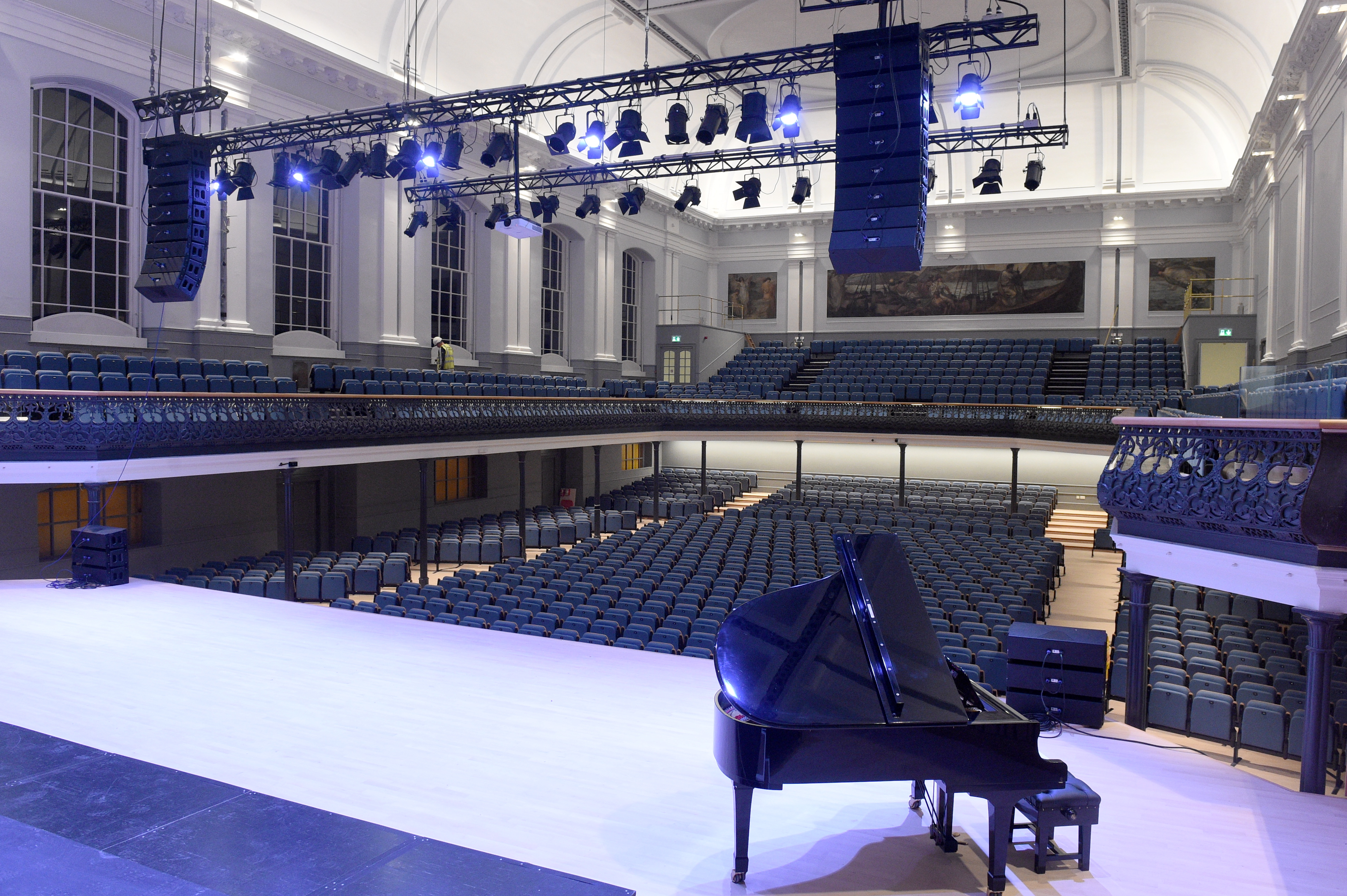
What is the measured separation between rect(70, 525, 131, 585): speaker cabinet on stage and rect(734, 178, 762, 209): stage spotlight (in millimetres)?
12484

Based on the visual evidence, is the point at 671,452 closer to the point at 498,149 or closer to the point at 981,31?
the point at 498,149

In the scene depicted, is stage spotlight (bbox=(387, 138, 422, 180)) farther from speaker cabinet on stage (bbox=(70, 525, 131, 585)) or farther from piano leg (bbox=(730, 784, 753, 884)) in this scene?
piano leg (bbox=(730, 784, 753, 884))

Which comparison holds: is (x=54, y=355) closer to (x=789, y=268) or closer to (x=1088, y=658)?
(x=1088, y=658)

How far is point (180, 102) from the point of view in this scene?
12305mm

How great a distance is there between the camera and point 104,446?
10617 mm

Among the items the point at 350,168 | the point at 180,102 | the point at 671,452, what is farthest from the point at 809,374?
the point at 180,102

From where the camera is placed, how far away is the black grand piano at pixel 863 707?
3752 millimetres

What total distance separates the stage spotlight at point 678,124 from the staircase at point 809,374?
15.0 meters

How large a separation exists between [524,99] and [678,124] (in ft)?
7.35

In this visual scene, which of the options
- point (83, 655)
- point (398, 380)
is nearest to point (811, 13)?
point (398, 380)

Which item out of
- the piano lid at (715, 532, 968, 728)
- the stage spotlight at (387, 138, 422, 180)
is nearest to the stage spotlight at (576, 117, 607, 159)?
the stage spotlight at (387, 138, 422, 180)

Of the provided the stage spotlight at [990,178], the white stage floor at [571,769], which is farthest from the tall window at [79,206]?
the stage spotlight at [990,178]

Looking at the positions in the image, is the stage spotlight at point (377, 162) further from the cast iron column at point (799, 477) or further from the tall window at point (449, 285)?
the cast iron column at point (799, 477)

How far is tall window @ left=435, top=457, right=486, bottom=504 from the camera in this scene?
21031mm
